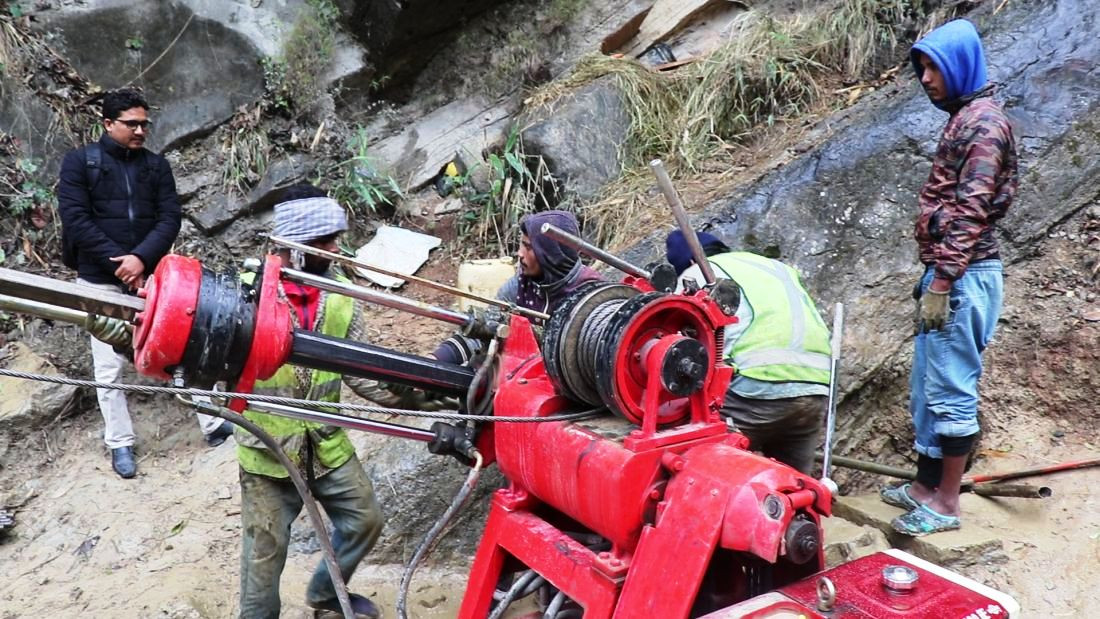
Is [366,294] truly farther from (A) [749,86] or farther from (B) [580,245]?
(A) [749,86]

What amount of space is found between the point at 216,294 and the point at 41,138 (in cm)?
513

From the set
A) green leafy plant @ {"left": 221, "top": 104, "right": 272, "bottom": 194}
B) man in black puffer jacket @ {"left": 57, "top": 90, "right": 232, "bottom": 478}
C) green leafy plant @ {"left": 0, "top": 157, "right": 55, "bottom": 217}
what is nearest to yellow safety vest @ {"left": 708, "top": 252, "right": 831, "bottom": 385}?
man in black puffer jacket @ {"left": 57, "top": 90, "right": 232, "bottom": 478}

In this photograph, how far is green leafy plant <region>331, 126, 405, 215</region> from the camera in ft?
22.6

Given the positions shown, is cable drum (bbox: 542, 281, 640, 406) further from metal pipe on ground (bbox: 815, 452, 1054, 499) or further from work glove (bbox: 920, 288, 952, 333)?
metal pipe on ground (bbox: 815, 452, 1054, 499)

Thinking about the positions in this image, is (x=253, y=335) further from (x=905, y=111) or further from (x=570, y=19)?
(x=570, y=19)

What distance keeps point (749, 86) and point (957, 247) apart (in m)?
3.64

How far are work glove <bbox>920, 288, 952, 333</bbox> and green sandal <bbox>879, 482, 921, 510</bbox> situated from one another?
0.84 meters

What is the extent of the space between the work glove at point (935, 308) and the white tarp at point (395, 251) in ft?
14.2

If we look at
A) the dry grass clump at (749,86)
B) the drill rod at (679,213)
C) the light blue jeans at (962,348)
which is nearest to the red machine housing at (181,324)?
the drill rod at (679,213)

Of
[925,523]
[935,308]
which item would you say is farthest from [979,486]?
[935,308]

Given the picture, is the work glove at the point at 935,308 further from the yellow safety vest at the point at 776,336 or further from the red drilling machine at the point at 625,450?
the red drilling machine at the point at 625,450

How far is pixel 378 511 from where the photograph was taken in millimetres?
3336

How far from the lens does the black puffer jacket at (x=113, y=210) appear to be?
15.0ft

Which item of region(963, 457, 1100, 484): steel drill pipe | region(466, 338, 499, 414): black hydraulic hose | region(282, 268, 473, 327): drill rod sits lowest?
region(963, 457, 1100, 484): steel drill pipe
